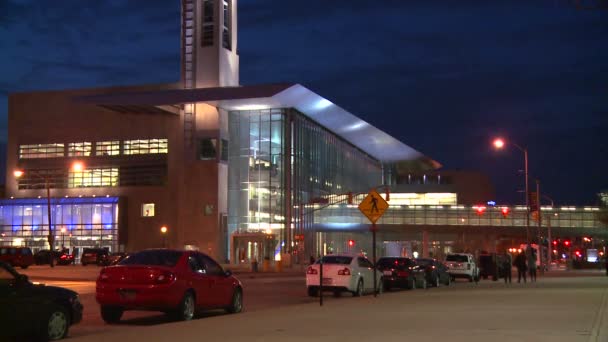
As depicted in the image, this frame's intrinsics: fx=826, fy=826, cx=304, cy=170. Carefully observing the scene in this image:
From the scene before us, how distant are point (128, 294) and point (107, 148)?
76.6 metres

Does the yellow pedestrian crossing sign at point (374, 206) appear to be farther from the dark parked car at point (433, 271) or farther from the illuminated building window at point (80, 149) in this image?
the illuminated building window at point (80, 149)

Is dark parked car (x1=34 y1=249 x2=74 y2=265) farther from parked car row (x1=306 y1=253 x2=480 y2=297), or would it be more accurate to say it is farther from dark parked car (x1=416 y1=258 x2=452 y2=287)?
dark parked car (x1=416 y1=258 x2=452 y2=287)

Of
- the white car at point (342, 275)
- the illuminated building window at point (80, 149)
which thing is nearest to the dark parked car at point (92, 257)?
the illuminated building window at point (80, 149)

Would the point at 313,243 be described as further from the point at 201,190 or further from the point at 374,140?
the point at 374,140

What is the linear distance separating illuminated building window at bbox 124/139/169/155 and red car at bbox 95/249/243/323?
7107 cm

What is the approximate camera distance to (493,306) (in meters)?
20.6

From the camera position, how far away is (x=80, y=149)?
92.8 meters

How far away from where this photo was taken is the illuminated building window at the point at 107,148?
9100 cm

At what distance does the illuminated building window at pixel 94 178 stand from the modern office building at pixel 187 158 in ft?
0.37

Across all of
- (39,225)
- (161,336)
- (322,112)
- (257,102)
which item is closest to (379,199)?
(161,336)

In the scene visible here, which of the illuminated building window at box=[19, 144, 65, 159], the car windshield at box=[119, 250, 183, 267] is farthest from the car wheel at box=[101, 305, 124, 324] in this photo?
the illuminated building window at box=[19, 144, 65, 159]

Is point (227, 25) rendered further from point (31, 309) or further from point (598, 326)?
point (598, 326)

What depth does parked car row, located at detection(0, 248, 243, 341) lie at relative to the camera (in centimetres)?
1373

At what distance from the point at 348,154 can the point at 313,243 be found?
21.0 meters
